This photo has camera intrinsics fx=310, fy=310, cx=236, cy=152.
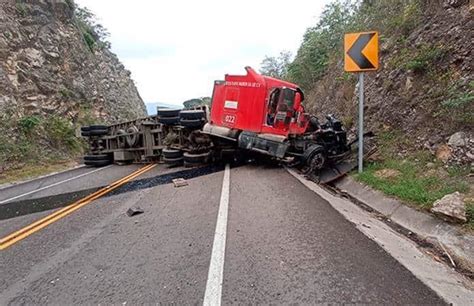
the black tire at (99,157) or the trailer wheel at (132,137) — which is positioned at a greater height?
the trailer wheel at (132,137)

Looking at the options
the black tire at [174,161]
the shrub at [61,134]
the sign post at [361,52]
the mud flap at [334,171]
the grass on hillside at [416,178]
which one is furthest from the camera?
the shrub at [61,134]

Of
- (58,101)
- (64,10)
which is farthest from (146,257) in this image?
(64,10)

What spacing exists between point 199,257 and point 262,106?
18.7 feet

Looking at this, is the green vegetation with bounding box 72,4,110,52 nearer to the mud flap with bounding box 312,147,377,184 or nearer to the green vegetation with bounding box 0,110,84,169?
the green vegetation with bounding box 0,110,84,169

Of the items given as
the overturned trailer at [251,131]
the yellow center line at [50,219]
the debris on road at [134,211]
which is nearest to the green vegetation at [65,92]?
the overturned trailer at [251,131]

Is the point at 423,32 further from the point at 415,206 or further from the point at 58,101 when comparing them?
the point at 58,101

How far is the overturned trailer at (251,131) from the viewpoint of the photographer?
814 cm

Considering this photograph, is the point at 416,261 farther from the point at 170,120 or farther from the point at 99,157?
the point at 99,157

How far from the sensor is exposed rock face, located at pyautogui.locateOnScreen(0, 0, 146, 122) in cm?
1515

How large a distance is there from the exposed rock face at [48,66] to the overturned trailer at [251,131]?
7.75 metres

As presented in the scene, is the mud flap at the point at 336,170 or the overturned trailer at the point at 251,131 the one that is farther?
the overturned trailer at the point at 251,131

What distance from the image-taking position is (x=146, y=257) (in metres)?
3.56

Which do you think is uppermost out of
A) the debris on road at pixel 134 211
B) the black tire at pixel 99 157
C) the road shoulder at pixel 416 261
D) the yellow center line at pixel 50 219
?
the road shoulder at pixel 416 261

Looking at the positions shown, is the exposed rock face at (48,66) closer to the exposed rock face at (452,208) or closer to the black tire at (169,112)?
the black tire at (169,112)
